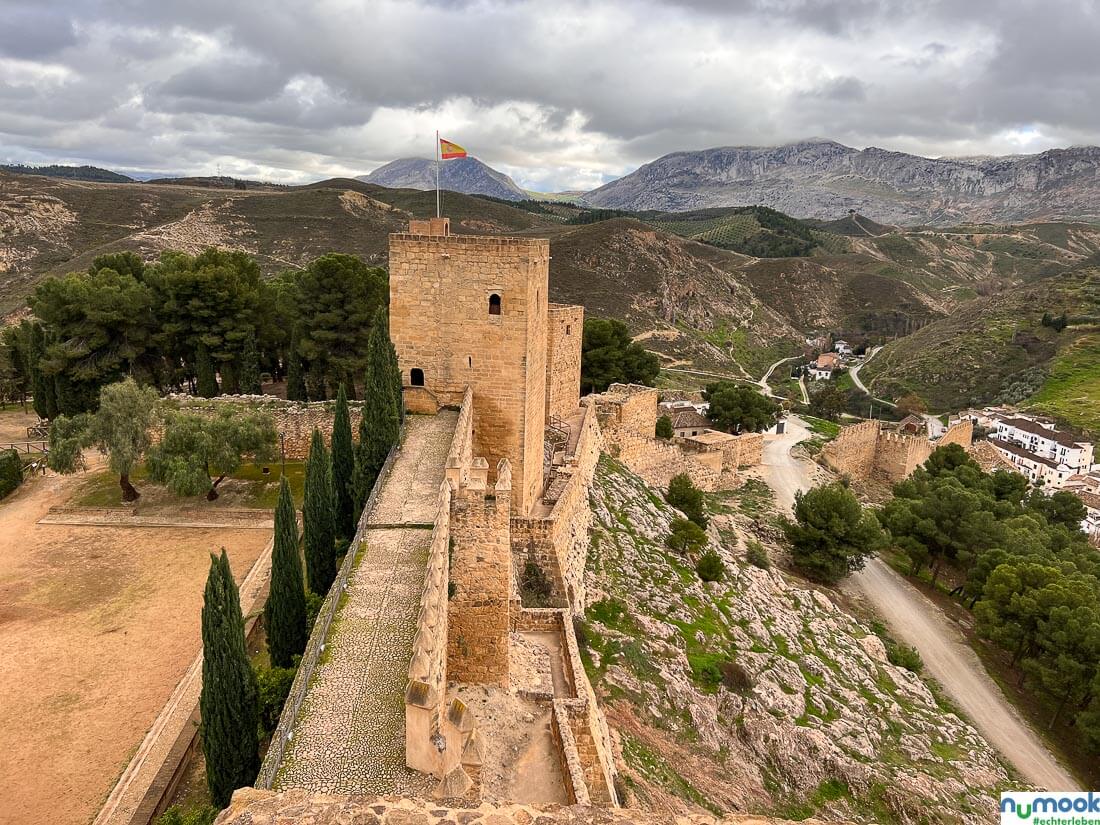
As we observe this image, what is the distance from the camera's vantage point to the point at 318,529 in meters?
13.6

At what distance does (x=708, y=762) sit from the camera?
1314 cm

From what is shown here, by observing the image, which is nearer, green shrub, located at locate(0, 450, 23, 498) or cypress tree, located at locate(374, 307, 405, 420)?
cypress tree, located at locate(374, 307, 405, 420)

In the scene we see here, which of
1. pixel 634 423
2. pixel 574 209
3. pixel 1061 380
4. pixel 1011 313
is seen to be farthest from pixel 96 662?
pixel 574 209

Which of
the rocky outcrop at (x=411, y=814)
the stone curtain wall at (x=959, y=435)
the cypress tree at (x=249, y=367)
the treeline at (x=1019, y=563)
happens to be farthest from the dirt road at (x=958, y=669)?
the cypress tree at (x=249, y=367)

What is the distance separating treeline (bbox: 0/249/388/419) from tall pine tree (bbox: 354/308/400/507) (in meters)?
14.1

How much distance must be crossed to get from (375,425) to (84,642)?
8320mm

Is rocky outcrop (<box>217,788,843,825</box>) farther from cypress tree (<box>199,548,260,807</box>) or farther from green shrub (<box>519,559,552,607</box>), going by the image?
green shrub (<box>519,559,552,607</box>)

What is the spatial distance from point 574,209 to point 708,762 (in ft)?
550

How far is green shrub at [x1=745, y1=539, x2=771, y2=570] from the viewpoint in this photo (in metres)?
23.7

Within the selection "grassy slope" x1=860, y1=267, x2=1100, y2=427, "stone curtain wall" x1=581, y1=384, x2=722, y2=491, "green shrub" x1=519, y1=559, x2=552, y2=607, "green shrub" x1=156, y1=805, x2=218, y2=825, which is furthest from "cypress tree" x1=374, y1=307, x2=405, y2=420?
"grassy slope" x1=860, y1=267, x2=1100, y2=427

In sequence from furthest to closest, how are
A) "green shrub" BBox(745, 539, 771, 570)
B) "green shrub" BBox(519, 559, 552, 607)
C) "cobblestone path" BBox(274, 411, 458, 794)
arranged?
"green shrub" BBox(745, 539, 771, 570) → "green shrub" BBox(519, 559, 552, 607) → "cobblestone path" BBox(274, 411, 458, 794)

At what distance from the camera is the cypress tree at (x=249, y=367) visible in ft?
95.4

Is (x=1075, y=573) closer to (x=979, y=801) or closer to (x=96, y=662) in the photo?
(x=979, y=801)

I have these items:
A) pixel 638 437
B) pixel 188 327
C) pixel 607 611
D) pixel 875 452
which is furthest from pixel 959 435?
pixel 188 327
